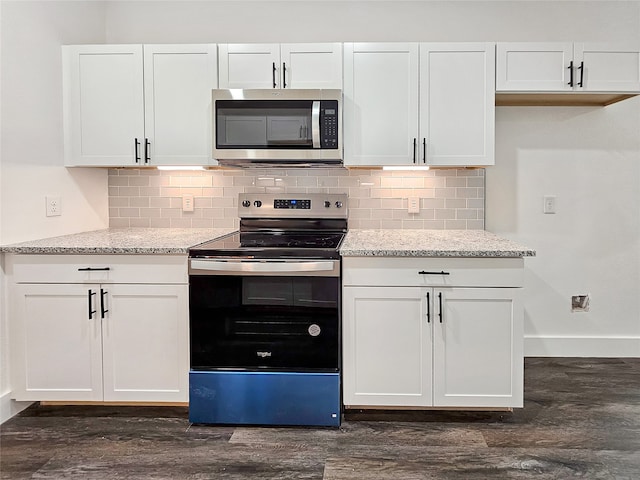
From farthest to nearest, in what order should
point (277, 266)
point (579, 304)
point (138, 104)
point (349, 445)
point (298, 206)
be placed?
1. point (579, 304)
2. point (298, 206)
3. point (138, 104)
4. point (277, 266)
5. point (349, 445)

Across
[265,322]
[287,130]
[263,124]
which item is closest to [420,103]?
[287,130]

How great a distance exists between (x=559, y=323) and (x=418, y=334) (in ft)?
4.82

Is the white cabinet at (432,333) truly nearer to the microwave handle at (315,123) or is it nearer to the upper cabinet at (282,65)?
the microwave handle at (315,123)

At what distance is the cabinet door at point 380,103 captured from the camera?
113 inches

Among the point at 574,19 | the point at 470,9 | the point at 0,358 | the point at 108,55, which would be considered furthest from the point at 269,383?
the point at 574,19

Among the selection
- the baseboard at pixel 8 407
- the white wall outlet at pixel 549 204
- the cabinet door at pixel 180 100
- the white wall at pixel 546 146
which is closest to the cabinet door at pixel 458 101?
the white wall at pixel 546 146

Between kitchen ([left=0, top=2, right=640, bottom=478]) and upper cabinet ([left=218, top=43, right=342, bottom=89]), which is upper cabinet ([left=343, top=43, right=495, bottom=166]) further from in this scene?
kitchen ([left=0, top=2, right=640, bottom=478])

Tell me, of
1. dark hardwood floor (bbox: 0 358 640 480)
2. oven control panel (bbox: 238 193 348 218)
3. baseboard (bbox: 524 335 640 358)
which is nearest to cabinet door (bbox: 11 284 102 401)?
dark hardwood floor (bbox: 0 358 640 480)

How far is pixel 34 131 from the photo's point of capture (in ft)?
8.93

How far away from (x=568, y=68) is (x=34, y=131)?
110 inches

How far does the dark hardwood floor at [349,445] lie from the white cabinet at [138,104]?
1.35m

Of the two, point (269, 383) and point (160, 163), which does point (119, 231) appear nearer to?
point (160, 163)

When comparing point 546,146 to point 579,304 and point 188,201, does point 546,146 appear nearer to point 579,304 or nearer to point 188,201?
point 579,304

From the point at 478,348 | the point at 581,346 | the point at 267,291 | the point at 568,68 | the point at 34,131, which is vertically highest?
the point at 568,68
